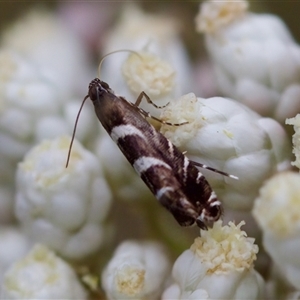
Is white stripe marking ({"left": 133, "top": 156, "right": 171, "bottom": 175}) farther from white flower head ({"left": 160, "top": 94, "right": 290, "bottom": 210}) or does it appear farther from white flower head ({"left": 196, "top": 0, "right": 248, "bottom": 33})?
white flower head ({"left": 196, "top": 0, "right": 248, "bottom": 33})

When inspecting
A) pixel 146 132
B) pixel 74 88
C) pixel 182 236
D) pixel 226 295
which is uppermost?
pixel 74 88

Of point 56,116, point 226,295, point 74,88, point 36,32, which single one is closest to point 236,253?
point 226,295

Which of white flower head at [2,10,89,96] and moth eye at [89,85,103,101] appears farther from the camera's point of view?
white flower head at [2,10,89,96]

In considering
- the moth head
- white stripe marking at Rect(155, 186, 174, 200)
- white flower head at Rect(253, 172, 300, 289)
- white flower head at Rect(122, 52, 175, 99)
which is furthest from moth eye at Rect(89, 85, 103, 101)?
white flower head at Rect(253, 172, 300, 289)

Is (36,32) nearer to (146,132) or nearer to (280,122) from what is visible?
(146,132)

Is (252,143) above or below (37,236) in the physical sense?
above

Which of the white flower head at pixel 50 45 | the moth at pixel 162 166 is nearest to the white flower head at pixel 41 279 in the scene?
the moth at pixel 162 166

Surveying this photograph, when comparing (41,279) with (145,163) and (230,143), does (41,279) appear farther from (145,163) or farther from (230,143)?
(230,143)
